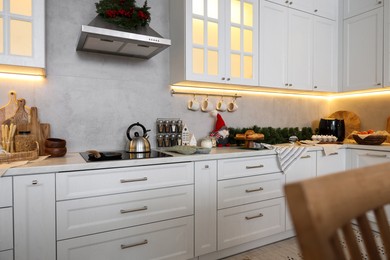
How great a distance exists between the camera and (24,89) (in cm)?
198

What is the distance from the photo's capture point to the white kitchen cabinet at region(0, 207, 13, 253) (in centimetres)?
137

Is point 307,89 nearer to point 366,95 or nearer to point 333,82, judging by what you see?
point 333,82

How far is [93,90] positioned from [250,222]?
1730 millimetres

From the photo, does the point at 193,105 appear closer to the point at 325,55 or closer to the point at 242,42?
the point at 242,42

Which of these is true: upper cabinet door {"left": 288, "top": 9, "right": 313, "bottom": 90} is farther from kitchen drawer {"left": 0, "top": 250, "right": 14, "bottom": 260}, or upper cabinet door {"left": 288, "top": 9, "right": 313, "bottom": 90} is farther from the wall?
kitchen drawer {"left": 0, "top": 250, "right": 14, "bottom": 260}

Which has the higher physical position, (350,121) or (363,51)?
(363,51)

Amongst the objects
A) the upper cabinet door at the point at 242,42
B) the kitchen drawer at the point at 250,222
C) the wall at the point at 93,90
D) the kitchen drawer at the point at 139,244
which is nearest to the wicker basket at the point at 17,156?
the wall at the point at 93,90

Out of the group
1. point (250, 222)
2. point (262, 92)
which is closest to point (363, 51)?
point (262, 92)

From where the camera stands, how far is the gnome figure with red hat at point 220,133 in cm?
Result: 265

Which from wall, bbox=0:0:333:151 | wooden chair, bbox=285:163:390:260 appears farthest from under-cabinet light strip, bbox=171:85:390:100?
wooden chair, bbox=285:163:390:260

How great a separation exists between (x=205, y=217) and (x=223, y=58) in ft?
4.62

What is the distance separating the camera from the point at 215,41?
7.83 feet

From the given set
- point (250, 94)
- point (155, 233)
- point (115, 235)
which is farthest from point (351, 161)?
point (115, 235)

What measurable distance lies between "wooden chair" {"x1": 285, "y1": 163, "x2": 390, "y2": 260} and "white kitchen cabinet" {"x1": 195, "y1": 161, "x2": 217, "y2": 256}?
145 centimetres
